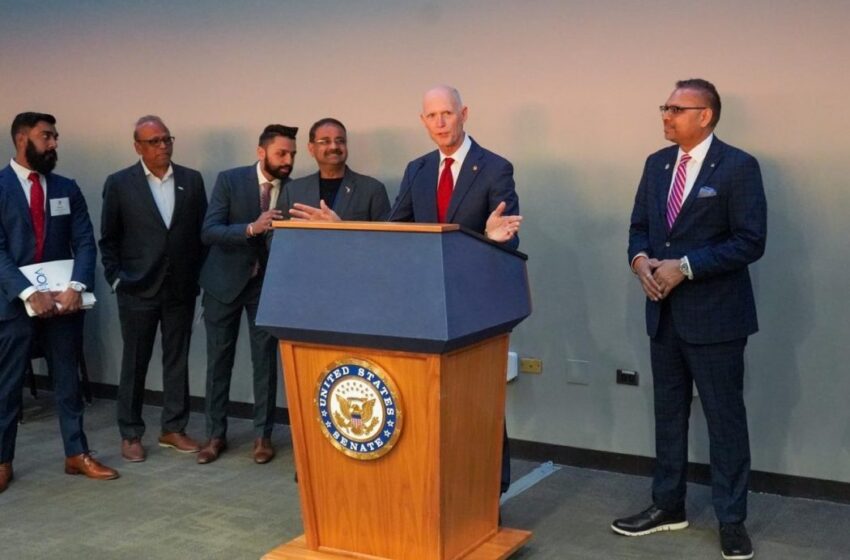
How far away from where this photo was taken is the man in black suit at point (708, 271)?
3779mm

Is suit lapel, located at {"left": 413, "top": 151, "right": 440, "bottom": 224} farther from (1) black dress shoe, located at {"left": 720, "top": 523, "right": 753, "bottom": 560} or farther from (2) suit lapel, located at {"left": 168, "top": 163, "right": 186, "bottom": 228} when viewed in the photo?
(2) suit lapel, located at {"left": 168, "top": 163, "right": 186, "bottom": 228}

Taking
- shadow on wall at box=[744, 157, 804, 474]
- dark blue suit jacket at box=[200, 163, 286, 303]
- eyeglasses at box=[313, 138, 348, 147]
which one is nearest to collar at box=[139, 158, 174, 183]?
dark blue suit jacket at box=[200, 163, 286, 303]

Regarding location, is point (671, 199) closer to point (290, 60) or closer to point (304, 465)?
point (304, 465)

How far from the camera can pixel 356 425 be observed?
3.30 m

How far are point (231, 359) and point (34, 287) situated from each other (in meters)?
1.11

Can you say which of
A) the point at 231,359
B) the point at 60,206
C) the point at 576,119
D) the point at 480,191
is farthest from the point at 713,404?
the point at 60,206

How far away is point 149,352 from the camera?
18.1 ft

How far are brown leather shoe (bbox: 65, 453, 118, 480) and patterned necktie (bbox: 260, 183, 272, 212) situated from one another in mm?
1486

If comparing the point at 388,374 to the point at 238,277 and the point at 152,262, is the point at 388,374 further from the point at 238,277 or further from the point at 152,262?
the point at 152,262

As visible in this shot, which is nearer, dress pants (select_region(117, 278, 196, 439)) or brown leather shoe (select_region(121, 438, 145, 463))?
brown leather shoe (select_region(121, 438, 145, 463))

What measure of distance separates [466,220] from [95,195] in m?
3.62

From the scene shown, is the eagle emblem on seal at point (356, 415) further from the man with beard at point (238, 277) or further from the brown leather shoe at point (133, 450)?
the brown leather shoe at point (133, 450)

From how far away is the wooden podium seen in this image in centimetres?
313

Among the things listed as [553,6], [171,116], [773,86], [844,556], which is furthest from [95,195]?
[844,556]
